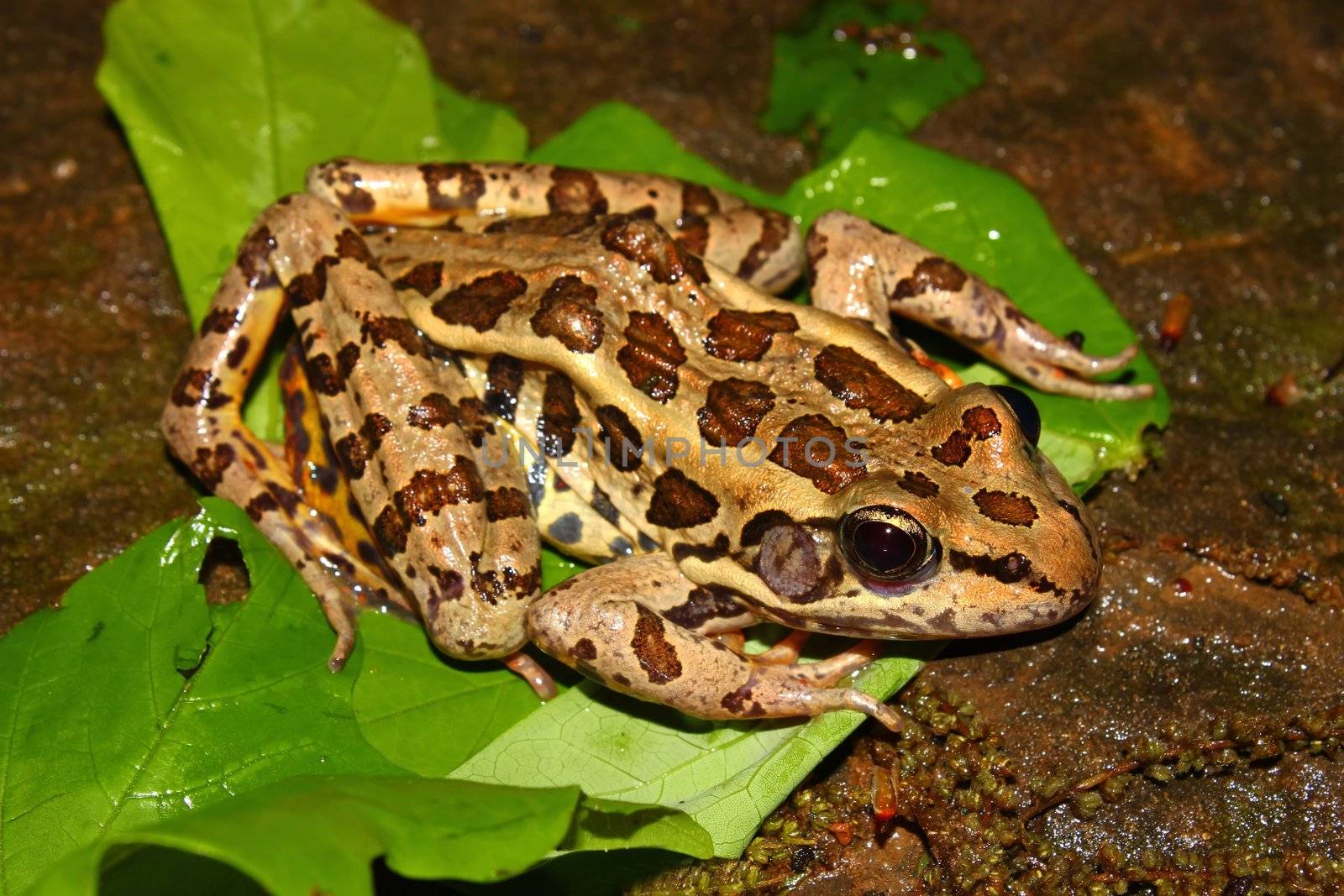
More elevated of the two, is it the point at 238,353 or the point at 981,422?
the point at 981,422

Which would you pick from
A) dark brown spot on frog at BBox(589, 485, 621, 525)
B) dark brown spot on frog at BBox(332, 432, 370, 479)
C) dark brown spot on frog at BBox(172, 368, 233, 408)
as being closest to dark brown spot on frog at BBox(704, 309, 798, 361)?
dark brown spot on frog at BBox(589, 485, 621, 525)

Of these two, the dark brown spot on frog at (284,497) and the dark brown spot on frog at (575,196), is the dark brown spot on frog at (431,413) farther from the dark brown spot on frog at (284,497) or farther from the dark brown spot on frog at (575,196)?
the dark brown spot on frog at (575,196)

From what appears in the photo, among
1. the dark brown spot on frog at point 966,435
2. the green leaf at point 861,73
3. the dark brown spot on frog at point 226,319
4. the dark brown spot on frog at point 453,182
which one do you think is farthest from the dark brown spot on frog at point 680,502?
the green leaf at point 861,73

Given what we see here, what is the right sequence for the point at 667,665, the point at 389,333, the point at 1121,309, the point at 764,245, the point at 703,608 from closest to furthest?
the point at 667,665, the point at 703,608, the point at 389,333, the point at 764,245, the point at 1121,309

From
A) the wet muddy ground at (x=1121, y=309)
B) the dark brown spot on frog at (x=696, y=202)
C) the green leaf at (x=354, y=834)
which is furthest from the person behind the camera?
the dark brown spot on frog at (x=696, y=202)

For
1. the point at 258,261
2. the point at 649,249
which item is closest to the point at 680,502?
the point at 649,249

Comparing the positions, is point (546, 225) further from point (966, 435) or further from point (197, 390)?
point (966, 435)

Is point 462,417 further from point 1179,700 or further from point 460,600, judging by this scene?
point 1179,700
